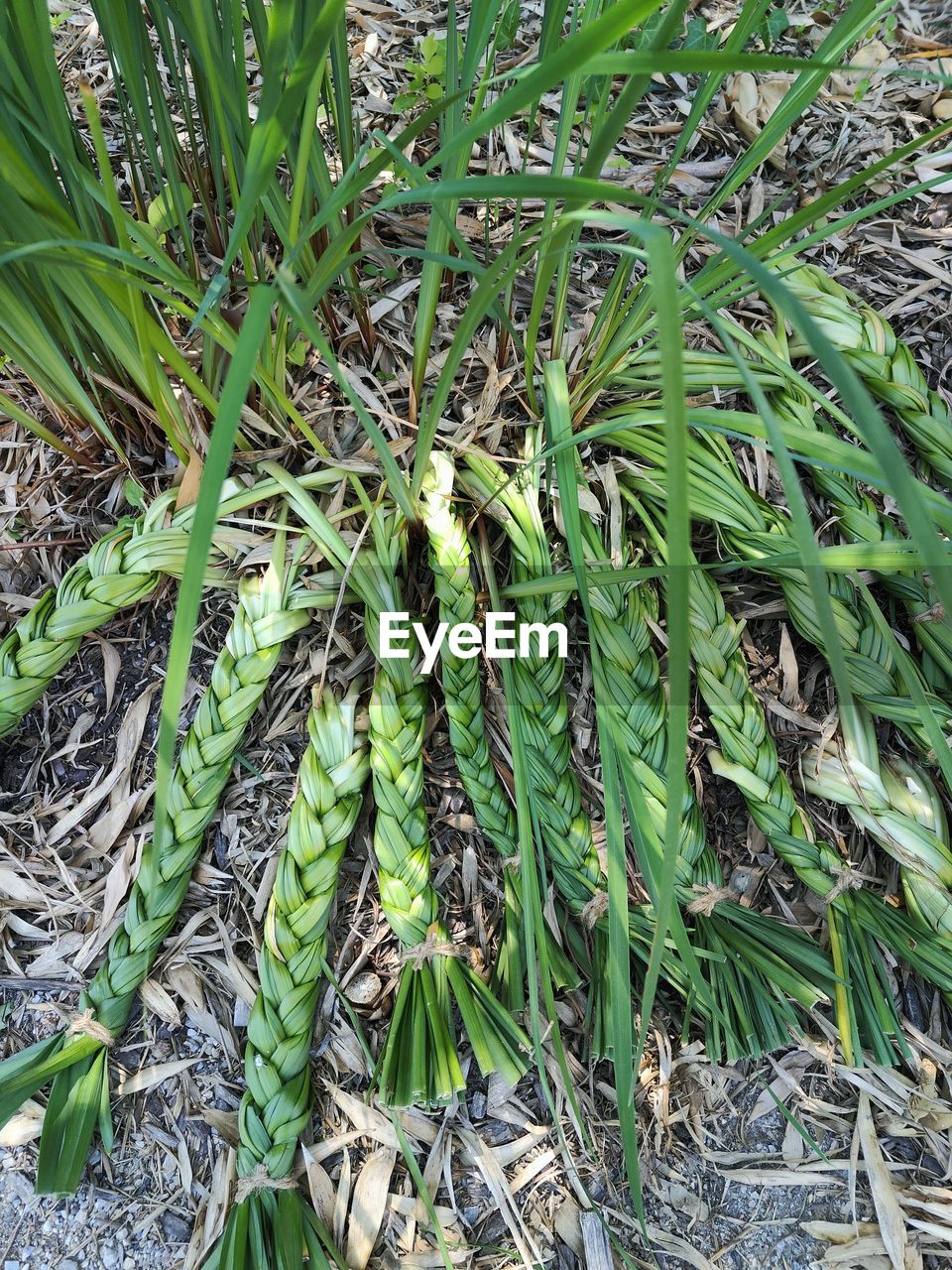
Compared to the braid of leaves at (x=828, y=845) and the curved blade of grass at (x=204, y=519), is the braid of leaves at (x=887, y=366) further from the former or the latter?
the curved blade of grass at (x=204, y=519)

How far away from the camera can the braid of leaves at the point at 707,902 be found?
0.84 m

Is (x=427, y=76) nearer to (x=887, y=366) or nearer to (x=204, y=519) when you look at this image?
(x=887, y=366)

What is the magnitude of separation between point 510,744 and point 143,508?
1.59 ft

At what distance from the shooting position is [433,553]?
0.85 metres

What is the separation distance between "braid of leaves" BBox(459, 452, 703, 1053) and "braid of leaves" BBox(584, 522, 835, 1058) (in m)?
0.05

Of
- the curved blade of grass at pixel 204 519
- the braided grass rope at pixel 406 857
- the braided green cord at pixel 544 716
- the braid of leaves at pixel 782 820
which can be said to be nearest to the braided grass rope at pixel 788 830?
the braid of leaves at pixel 782 820

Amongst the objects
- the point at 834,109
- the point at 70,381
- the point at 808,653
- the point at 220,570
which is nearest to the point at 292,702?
the point at 220,570

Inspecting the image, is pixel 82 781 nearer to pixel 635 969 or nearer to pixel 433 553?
pixel 433 553

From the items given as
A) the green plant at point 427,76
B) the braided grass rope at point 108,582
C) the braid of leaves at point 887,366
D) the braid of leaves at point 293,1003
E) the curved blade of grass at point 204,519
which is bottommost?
the braid of leaves at point 293,1003

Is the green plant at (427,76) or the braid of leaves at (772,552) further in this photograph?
the green plant at (427,76)

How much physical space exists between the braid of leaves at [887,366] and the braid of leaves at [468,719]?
50cm

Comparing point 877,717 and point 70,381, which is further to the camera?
point 877,717

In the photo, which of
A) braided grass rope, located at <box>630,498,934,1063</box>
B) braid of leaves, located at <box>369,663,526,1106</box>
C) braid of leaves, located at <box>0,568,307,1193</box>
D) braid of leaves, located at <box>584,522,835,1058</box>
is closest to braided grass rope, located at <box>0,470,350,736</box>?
braid of leaves, located at <box>0,568,307,1193</box>

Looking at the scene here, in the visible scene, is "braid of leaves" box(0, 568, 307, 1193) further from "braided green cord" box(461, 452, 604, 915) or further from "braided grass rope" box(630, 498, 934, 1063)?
"braided grass rope" box(630, 498, 934, 1063)
